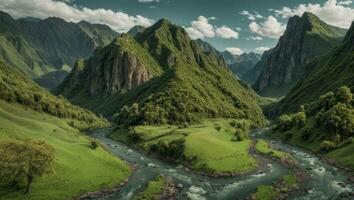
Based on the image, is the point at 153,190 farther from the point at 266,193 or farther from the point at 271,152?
the point at 271,152

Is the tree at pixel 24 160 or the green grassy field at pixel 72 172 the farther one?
the green grassy field at pixel 72 172

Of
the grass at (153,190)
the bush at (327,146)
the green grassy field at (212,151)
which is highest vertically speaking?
the bush at (327,146)

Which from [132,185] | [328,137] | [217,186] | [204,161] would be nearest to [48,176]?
[132,185]

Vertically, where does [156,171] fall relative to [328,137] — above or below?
below

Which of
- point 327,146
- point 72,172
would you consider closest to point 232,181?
point 72,172

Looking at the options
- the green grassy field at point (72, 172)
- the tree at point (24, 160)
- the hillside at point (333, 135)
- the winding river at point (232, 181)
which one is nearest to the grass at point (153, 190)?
the winding river at point (232, 181)

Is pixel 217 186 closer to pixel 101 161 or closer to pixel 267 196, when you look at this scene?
pixel 267 196

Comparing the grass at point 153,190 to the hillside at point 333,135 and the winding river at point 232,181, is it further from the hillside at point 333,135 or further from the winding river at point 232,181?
the hillside at point 333,135
